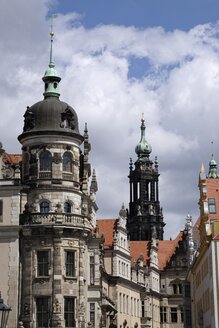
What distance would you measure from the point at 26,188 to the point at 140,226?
60.0 m

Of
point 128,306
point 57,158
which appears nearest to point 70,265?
point 57,158

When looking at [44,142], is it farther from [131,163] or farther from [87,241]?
[131,163]

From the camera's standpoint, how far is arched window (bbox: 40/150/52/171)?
2194 inches

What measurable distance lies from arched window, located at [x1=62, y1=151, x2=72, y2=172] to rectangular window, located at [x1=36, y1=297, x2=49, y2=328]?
983 cm

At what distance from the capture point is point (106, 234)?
80.8 metres

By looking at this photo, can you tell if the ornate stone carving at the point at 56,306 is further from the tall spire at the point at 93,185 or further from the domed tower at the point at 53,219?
the tall spire at the point at 93,185

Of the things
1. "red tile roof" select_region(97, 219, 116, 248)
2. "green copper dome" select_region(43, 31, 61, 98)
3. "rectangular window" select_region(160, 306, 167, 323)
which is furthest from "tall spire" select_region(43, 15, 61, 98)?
"rectangular window" select_region(160, 306, 167, 323)

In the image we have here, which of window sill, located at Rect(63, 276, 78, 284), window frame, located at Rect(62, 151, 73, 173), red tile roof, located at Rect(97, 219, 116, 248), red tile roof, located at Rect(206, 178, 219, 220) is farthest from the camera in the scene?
red tile roof, located at Rect(97, 219, 116, 248)

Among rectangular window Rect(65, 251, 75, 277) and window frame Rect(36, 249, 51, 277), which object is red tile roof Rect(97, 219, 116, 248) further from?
window frame Rect(36, 249, 51, 277)

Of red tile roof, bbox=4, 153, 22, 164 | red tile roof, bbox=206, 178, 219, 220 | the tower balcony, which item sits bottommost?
the tower balcony

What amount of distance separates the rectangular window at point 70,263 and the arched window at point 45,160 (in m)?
6.54

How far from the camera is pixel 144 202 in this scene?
11556 centimetres

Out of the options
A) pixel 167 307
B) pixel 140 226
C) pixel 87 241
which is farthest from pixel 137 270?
pixel 87 241

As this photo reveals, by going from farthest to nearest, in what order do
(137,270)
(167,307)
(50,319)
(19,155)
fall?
(167,307)
(137,270)
(19,155)
(50,319)
